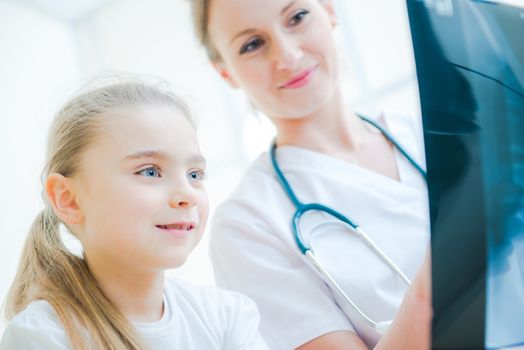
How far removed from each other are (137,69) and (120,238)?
8.96 feet

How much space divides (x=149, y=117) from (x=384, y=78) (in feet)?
7.03

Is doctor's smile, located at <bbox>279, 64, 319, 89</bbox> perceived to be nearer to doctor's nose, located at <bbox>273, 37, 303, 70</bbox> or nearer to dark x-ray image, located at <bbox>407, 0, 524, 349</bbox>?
doctor's nose, located at <bbox>273, 37, 303, 70</bbox>

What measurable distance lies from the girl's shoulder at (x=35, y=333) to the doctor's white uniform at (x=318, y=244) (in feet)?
1.19

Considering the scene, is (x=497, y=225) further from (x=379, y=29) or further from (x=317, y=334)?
(x=379, y=29)

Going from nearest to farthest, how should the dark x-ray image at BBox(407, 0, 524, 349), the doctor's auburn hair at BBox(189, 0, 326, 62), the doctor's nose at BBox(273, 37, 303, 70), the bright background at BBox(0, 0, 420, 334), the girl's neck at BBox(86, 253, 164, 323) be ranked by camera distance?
the dark x-ray image at BBox(407, 0, 524, 349)
the girl's neck at BBox(86, 253, 164, 323)
the doctor's nose at BBox(273, 37, 303, 70)
the doctor's auburn hair at BBox(189, 0, 326, 62)
the bright background at BBox(0, 0, 420, 334)

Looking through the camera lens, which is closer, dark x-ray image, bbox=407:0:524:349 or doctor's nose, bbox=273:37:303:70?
dark x-ray image, bbox=407:0:524:349

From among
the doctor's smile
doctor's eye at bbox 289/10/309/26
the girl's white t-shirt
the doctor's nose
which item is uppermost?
doctor's eye at bbox 289/10/309/26

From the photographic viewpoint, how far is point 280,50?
1.05m

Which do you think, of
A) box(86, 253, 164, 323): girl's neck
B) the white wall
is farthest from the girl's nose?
the white wall

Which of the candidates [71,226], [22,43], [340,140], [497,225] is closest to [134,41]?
[22,43]

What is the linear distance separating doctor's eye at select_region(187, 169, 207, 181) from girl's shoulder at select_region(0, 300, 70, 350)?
0.27 metres

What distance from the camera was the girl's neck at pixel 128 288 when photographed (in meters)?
0.85

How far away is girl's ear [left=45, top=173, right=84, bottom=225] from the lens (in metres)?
0.85

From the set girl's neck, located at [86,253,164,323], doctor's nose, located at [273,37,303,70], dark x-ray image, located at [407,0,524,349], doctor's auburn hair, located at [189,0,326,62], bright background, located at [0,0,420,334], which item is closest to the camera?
dark x-ray image, located at [407,0,524,349]
